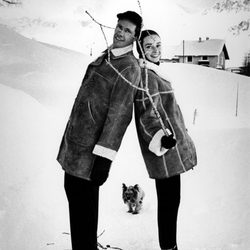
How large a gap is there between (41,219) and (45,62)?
767 mm

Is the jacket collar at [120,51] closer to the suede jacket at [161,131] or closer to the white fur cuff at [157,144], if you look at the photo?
the suede jacket at [161,131]

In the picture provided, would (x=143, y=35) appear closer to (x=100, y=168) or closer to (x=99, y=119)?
(x=99, y=119)

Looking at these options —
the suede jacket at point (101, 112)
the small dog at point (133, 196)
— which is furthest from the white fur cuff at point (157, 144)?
the small dog at point (133, 196)

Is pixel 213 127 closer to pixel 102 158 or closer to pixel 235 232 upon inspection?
pixel 235 232

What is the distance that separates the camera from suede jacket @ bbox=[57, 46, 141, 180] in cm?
150

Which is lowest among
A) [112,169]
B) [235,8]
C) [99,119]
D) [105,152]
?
[112,169]

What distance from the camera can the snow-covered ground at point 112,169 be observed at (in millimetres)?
1868

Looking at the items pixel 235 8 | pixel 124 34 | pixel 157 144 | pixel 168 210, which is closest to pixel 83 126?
A: pixel 157 144

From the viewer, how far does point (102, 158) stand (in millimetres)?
1480

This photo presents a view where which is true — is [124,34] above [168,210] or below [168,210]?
above

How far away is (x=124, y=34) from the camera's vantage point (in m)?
1.59

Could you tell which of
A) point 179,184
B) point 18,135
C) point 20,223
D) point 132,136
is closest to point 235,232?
point 179,184

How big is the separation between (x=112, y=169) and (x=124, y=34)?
2.07 feet

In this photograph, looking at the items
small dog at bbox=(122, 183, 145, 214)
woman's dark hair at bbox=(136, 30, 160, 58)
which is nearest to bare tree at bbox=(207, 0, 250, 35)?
woman's dark hair at bbox=(136, 30, 160, 58)
